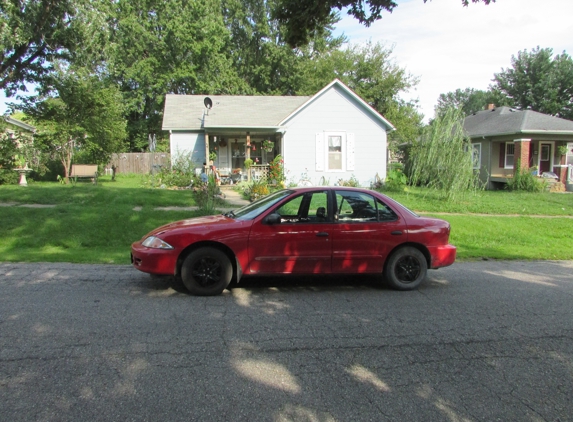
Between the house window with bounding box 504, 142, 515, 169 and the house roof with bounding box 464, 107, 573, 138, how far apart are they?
1.45 meters

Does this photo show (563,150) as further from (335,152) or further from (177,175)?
(177,175)

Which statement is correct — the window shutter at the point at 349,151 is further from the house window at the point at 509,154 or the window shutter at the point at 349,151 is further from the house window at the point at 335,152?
the house window at the point at 509,154

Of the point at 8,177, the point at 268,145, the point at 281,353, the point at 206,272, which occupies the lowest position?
the point at 281,353

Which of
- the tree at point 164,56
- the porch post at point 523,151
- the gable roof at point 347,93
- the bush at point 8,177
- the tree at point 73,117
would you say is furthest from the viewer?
the tree at point 164,56

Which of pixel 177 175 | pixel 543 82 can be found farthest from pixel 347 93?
pixel 543 82

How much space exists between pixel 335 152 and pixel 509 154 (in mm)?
11712

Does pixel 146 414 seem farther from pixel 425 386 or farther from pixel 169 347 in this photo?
pixel 425 386

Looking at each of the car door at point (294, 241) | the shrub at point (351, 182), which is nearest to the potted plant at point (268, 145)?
the shrub at point (351, 182)

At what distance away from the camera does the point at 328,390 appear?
355 cm

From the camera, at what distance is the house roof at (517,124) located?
76.4 feet

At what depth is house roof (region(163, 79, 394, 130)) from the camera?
21344 millimetres

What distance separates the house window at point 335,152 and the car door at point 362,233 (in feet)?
49.9

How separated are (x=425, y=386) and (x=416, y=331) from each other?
49.0 inches

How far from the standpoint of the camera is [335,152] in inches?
856
